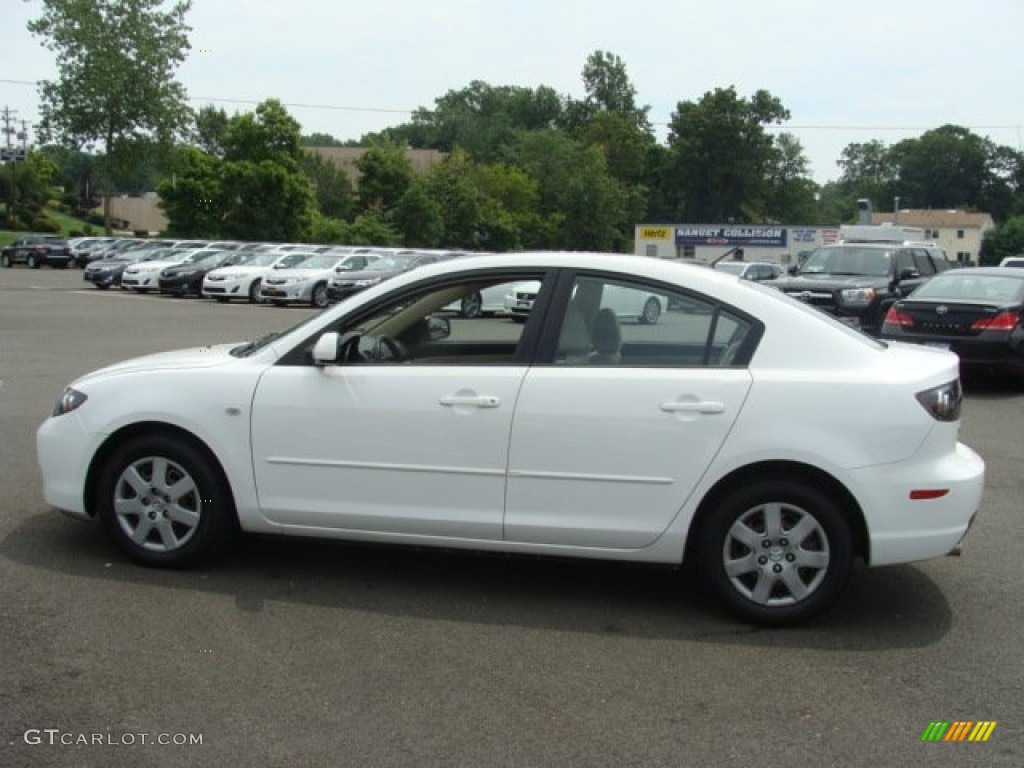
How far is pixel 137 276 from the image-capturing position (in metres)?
33.5

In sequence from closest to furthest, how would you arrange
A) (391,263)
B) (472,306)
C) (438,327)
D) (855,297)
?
(472,306), (438,327), (855,297), (391,263)

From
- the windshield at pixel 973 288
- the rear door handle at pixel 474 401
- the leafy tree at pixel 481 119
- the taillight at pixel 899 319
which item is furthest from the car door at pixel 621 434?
the leafy tree at pixel 481 119

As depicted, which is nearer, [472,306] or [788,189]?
[472,306]

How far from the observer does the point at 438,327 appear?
17.9 feet

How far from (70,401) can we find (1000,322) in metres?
10.7

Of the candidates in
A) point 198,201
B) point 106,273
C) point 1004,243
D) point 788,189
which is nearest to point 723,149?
point 788,189

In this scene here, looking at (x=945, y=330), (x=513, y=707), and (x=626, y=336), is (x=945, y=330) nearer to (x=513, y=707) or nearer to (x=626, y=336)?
(x=626, y=336)

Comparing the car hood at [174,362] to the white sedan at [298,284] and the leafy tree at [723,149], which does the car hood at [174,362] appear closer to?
the white sedan at [298,284]

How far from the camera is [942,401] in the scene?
15.5 feet

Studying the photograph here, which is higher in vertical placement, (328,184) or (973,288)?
(328,184)

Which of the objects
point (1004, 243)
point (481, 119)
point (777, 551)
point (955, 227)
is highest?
point (481, 119)

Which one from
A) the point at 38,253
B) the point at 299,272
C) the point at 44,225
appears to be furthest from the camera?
the point at 44,225

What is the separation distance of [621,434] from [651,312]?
67 cm

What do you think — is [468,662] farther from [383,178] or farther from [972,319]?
[383,178]
